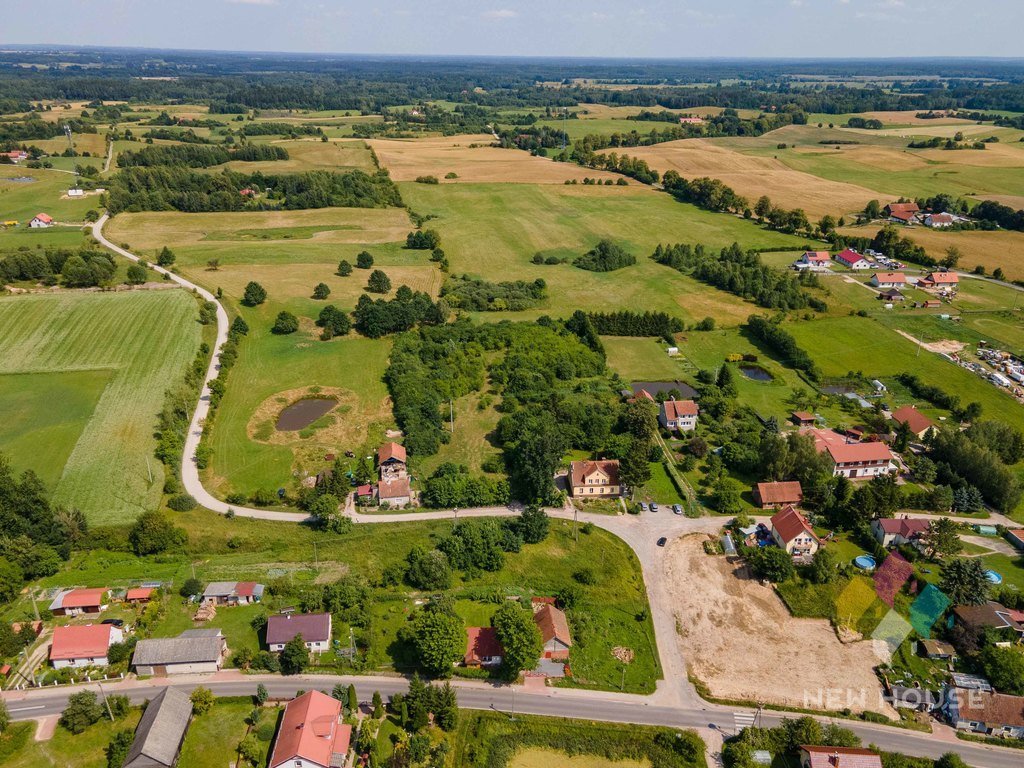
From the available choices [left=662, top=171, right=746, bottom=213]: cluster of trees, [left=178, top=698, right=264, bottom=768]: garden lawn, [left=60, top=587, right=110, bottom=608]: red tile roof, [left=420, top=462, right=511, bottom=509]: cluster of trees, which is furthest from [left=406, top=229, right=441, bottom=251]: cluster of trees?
[left=178, top=698, right=264, bottom=768]: garden lawn

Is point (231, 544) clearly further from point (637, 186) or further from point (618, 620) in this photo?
point (637, 186)

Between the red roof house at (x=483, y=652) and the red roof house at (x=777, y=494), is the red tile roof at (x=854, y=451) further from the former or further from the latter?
the red roof house at (x=483, y=652)

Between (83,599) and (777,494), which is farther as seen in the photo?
(777,494)

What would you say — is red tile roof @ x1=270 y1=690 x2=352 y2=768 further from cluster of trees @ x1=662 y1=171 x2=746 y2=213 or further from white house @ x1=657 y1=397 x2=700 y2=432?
cluster of trees @ x1=662 y1=171 x2=746 y2=213

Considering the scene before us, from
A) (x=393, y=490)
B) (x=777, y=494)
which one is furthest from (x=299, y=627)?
(x=777, y=494)

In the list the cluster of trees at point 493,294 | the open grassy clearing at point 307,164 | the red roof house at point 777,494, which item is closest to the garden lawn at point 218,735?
the red roof house at point 777,494

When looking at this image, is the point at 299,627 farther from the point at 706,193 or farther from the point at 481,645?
the point at 706,193
